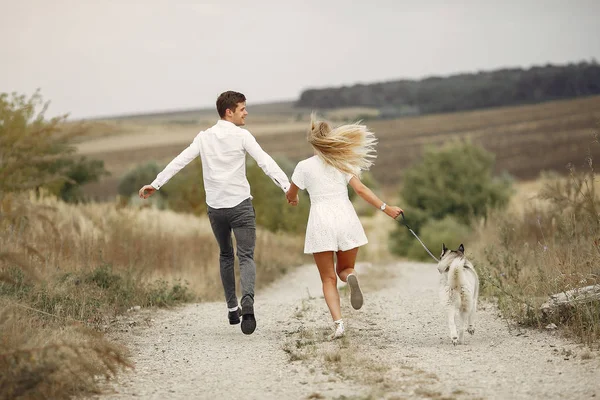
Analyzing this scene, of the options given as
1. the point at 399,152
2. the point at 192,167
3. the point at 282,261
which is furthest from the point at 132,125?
the point at 282,261

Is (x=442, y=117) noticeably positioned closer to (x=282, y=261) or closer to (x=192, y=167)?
(x=192, y=167)

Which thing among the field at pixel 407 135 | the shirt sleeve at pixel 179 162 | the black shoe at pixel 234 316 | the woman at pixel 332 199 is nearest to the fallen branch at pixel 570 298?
the woman at pixel 332 199

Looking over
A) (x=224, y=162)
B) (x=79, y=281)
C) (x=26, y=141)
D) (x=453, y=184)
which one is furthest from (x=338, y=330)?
(x=453, y=184)

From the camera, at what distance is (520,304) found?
374 inches

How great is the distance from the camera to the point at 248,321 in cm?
898

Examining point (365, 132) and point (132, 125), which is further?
point (132, 125)

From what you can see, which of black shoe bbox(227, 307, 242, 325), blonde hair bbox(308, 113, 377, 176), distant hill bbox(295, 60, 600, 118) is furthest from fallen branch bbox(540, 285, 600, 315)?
distant hill bbox(295, 60, 600, 118)

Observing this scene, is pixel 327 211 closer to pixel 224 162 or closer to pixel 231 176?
pixel 231 176

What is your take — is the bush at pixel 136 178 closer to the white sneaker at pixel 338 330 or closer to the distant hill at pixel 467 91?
the distant hill at pixel 467 91

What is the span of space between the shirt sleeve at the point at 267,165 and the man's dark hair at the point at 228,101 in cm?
37

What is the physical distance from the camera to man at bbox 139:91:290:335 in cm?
909

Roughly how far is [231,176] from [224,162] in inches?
7.1

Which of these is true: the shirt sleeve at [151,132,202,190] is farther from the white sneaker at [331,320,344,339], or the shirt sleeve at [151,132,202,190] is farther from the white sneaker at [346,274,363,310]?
the white sneaker at [331,320,344,339]

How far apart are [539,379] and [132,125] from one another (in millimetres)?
102025
